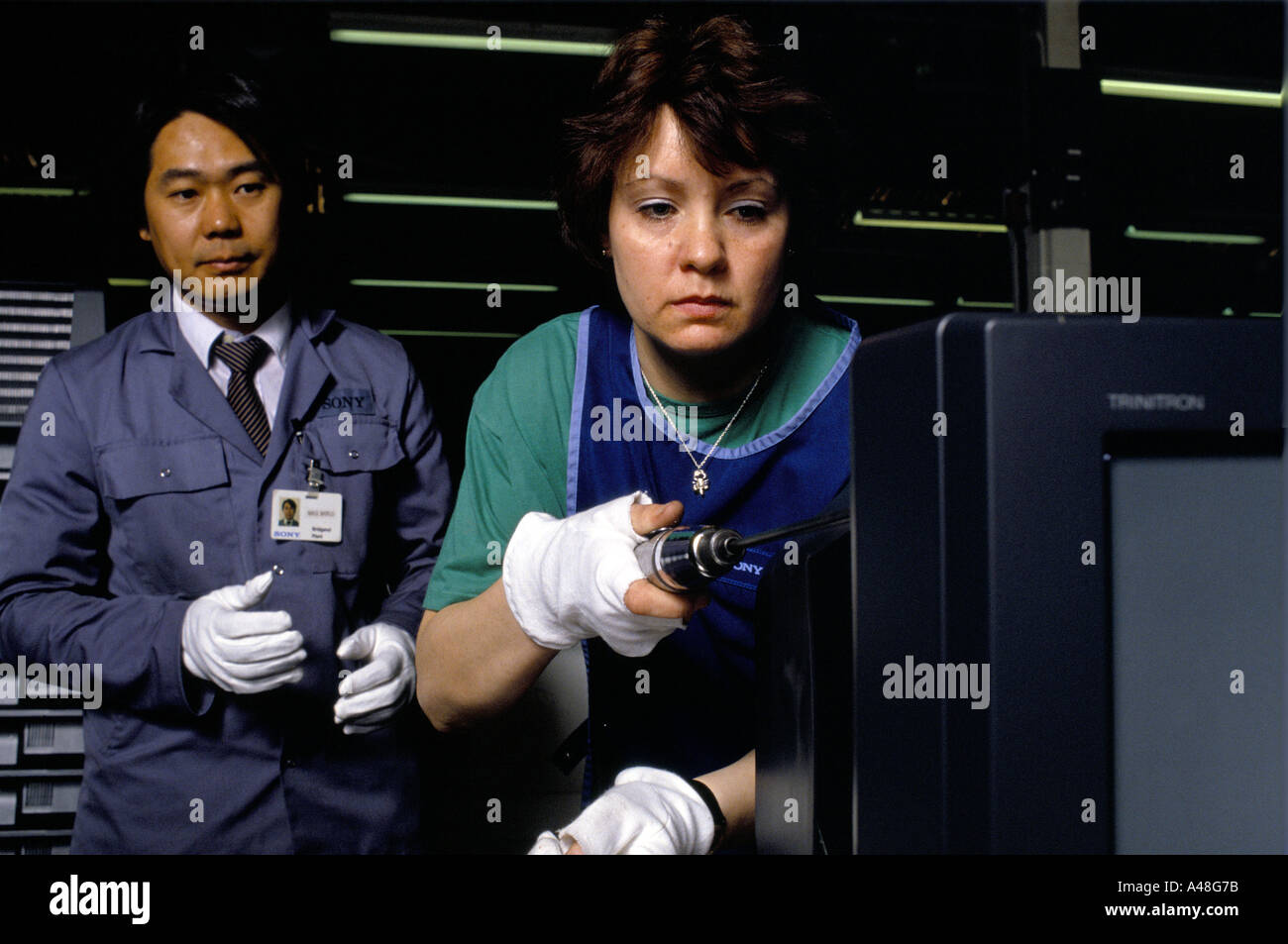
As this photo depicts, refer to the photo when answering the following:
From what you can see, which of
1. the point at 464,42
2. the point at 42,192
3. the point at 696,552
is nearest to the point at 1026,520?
the point at 696,552

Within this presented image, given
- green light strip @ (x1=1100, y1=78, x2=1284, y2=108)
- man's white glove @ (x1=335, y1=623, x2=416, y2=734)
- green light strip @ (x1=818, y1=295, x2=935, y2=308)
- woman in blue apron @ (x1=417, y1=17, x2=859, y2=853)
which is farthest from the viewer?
green light strip @ (x1=818, y1=295, x2=935, y2=308)

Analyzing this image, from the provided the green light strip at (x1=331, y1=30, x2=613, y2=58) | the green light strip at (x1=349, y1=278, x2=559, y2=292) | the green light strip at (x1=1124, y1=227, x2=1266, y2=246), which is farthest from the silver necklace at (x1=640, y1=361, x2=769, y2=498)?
the green light strip at (x1=1124, y1=227, x2=1266, y2=246)

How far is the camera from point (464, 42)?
2.31 metres

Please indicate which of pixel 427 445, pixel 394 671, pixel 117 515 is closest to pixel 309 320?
pixel 427 445

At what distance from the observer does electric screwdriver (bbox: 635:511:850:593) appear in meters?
0.50

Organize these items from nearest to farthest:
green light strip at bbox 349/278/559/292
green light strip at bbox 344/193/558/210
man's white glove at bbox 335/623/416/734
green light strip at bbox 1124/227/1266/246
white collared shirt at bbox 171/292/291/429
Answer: man's white glove at bbox 335/623/416/734
white collared shirt at bbox 171/292/291/429
green light strip at bbox 344/193/558/210
green light strip at bbox 349/278/559/292
green light strip at bbox 1124/227/1266/246

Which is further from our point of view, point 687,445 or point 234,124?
point 234,124

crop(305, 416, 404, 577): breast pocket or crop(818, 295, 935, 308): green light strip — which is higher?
crop(818, 295, 935, 308): green light strip

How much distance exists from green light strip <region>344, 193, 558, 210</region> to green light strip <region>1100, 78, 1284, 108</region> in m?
1.63

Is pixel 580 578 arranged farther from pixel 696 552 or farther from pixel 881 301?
pixel 881 301

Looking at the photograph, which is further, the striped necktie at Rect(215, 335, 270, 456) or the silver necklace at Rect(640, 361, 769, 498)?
the striped necktie at Rect(215, 335, 270, 456)

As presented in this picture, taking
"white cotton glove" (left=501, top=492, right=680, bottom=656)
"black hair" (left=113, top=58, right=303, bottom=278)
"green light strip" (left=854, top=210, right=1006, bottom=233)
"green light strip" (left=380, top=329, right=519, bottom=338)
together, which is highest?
"green light strip" (left=854, top=210, right=1006, bottom=233)

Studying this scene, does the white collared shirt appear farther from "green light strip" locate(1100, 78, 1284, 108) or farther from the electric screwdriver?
"green light strip" locate(1100, 78, 1284, 108)

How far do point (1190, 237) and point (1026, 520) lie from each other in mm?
5083
